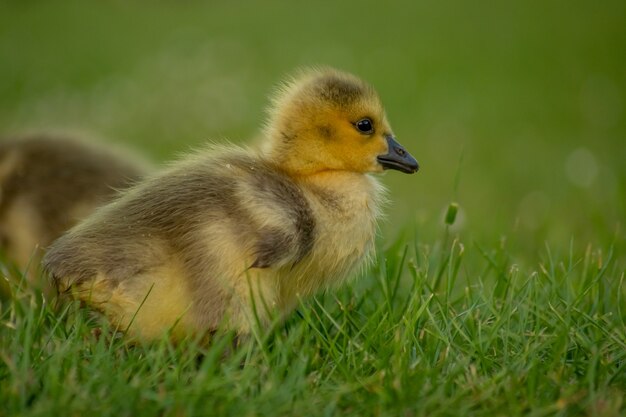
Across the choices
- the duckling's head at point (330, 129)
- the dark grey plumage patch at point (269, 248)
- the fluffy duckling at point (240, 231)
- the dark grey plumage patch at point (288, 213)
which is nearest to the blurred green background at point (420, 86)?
the duckling's head at point (330, 129)

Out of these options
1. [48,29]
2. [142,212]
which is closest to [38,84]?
[48,29]

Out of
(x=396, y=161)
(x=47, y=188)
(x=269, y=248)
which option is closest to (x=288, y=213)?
(x=269, y=248)

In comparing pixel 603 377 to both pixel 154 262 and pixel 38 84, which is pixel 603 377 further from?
pixel 38 84

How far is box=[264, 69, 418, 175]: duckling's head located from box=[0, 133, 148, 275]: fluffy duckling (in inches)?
44.7

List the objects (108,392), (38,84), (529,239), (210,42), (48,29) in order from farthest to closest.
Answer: (48,29) < (210,42) < (38,84) < (529,239) < (108,392)

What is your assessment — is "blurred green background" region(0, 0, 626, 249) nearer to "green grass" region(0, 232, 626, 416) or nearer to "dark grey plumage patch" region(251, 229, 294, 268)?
"green grass" region(0, 232, 626, 416)

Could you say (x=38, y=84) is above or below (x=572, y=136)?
below

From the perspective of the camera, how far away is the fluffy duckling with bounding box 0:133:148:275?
152 inches

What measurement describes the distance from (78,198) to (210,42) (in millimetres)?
6831

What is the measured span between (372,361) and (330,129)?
0.79 metres

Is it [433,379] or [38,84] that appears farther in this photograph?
[38,84]

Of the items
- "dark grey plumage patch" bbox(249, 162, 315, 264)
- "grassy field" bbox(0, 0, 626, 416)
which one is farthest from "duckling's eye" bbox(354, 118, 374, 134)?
"grassy field" bbox(0, 0, 626, 416)

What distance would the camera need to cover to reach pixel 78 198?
3.92 meters

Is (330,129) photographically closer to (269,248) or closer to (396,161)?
(396,161)
